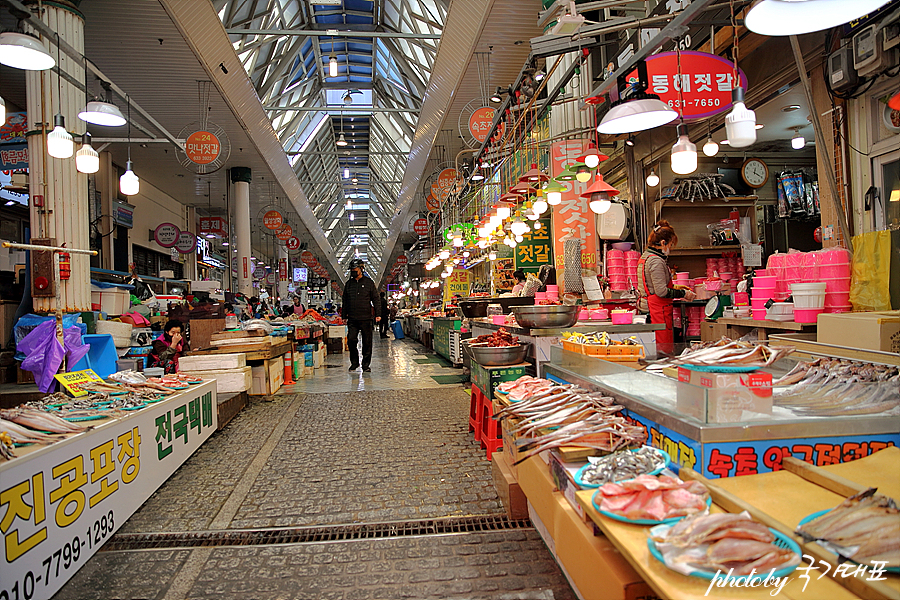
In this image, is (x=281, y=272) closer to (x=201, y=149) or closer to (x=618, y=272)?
(x=201, y=149)

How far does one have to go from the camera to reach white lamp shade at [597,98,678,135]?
366cm

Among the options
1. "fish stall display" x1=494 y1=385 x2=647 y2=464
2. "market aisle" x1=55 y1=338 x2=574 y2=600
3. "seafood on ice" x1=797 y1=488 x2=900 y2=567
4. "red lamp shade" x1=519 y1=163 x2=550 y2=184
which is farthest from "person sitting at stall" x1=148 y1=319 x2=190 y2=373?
"seafood on ice" x1=797 y1=488 x2=900 y2=567

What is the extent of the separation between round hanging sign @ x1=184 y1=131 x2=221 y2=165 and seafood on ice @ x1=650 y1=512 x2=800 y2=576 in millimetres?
9531

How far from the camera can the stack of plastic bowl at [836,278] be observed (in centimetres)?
438

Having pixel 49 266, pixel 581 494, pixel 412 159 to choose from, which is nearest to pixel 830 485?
pixel 581 494

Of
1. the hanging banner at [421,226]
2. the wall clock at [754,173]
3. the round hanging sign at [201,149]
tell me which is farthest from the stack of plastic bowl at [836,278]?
the hanging banner at [421,226]

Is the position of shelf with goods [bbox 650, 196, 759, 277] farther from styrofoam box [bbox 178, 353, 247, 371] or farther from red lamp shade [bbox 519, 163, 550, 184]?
styrofoam box [bbox 178, 353, 247, 371]

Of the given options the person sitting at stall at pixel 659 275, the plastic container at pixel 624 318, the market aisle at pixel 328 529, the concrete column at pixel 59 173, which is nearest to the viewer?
the market aisle at pixel 328 529

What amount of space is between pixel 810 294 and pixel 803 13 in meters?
A: 2.98

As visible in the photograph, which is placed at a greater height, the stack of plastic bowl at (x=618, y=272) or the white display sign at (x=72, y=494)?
the stack of plastic bowl at (x=618, y=272)

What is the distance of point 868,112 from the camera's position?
4961mm

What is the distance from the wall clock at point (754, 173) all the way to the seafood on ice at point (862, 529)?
837cm

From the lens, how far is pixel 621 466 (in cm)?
197

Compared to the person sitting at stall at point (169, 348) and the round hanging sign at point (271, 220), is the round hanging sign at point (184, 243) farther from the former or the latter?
the person sitting at stall at point (169, 348)
